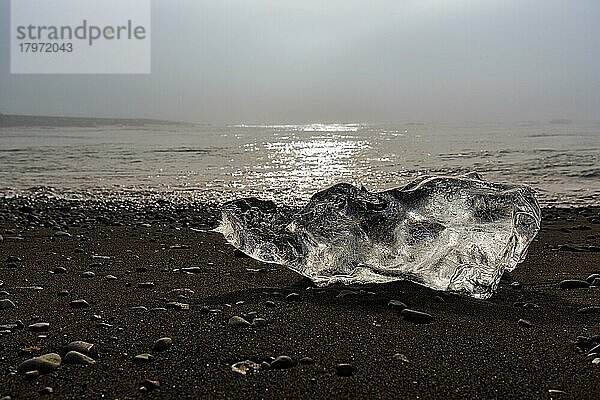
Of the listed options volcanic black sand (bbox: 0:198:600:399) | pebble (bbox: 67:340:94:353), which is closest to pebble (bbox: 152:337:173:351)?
volcanic black sand (bbox: 0:198:600:399)

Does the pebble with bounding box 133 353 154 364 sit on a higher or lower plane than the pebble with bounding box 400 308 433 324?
lower

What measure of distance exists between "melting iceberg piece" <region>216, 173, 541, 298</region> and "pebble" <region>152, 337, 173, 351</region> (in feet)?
4.77

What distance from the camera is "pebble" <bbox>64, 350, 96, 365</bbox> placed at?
9.32 ft

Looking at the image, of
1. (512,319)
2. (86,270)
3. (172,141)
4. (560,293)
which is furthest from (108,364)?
(172,141)

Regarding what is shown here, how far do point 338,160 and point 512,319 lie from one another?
1861cm

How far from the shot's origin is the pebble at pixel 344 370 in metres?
2.75

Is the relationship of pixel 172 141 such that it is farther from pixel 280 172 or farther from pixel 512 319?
pixel 512 319

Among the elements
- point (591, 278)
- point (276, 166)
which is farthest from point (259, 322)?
point (276, 166)

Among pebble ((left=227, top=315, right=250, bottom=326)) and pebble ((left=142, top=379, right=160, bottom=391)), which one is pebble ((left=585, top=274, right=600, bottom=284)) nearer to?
pebble ((left=227, top=315, right=250, bottom=326))

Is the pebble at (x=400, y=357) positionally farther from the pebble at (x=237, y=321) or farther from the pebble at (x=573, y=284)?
the pebble at (x=573, y=284)

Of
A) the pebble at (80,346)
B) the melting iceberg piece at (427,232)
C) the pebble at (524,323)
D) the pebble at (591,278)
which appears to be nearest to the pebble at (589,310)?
the pebble at (524,323)

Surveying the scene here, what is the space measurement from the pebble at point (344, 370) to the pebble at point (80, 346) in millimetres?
1138

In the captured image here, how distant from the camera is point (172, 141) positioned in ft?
93.5

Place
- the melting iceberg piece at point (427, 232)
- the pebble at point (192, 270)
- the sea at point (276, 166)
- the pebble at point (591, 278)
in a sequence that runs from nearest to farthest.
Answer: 1. the melting iceberg piece at point (427, 232)
2. the pebble at point (591, 278)
3. the pebble at point (192, 270)
4. the sea at point (276, 166)
